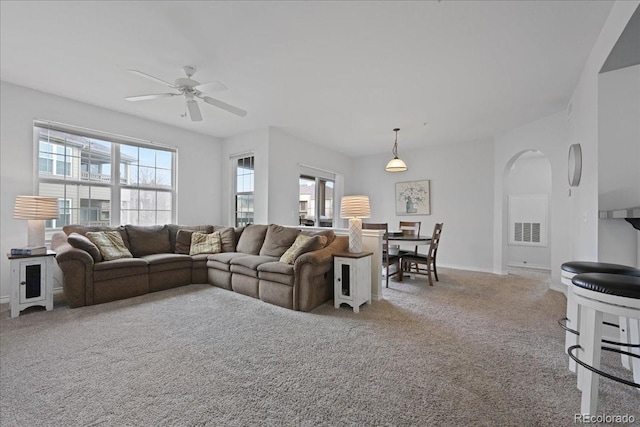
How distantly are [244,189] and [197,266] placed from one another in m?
1.96

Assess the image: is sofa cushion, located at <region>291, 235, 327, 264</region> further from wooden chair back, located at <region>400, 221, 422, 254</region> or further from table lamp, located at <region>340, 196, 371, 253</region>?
wooden chair back, located at <region>400, 221, 422, 254</region>

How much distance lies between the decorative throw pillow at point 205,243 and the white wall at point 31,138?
2.73 feet

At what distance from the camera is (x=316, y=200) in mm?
6762

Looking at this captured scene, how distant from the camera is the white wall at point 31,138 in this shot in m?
3.46

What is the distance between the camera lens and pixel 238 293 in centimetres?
386

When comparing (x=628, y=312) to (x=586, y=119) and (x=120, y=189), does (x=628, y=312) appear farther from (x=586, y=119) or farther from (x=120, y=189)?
(x=120, y=189)

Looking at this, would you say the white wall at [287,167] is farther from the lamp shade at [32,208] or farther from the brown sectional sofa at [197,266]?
the lamp shade at [32,208]

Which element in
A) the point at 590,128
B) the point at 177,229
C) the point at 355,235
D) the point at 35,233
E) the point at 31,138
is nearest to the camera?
the point at 590,128

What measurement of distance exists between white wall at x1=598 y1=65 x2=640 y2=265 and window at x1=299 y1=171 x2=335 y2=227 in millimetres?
4741

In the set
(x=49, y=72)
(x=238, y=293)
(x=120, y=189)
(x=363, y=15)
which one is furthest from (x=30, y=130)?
(x=363, y=15)

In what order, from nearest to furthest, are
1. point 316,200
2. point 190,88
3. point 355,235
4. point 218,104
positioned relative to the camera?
1. point 190,88
2. point 218,104
3. point 355,235
4. point 316,200

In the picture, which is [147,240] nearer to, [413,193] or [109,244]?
[109,244]

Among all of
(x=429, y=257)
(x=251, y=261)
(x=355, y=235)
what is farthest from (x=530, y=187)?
(x=251, y=261)

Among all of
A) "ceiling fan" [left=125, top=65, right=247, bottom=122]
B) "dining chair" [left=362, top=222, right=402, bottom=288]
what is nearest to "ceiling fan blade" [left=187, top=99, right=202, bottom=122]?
"ceiling fan" [left=125, top=65, right=247, bottom=122]
